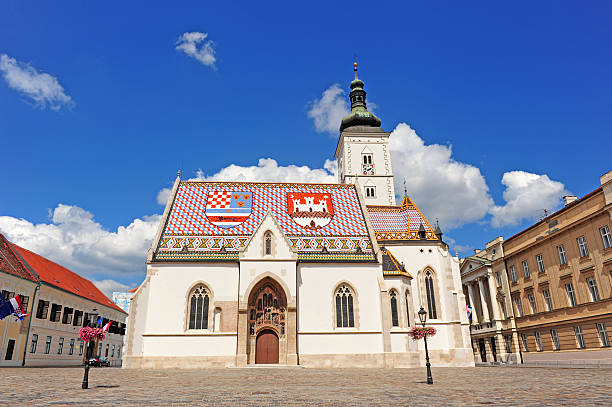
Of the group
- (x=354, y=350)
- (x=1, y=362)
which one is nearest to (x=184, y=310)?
(x=354, y=350)

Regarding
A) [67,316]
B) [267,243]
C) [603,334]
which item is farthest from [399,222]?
[67,316]

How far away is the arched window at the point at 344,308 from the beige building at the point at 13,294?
27559 mm

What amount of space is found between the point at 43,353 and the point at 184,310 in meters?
19.3

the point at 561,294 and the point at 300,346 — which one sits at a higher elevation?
the point at 561,294

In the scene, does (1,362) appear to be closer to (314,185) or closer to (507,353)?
(314,185)

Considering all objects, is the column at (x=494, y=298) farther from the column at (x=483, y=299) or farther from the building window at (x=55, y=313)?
the building window at (x=55, y=313)

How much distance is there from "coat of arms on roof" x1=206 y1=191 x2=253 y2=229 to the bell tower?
18866 millimetres

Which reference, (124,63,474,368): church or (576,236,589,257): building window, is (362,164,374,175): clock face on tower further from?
(576,236,589,257): building window

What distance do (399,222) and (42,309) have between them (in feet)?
118

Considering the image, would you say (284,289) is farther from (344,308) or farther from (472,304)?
(472,304)

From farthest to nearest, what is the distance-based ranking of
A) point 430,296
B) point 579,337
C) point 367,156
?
1. point 367,156
2. point 430,296
3. point 579,337

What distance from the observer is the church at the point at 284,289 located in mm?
30641

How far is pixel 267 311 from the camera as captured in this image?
31875mm

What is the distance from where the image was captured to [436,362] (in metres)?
34.8
